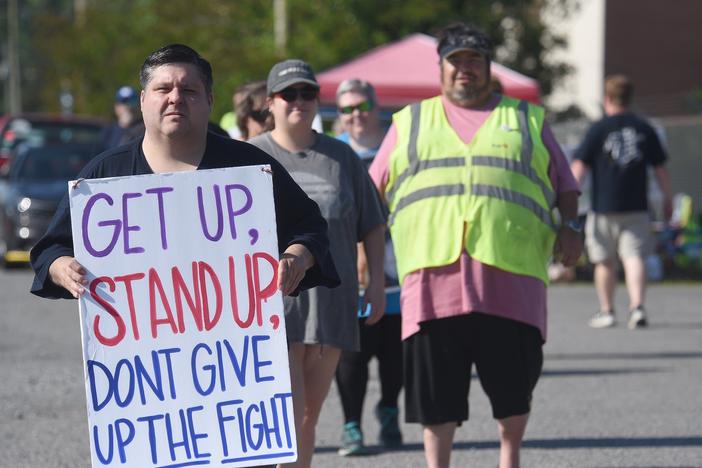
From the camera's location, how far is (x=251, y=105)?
7.13 meters

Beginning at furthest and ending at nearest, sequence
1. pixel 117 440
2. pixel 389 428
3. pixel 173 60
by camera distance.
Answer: pixel 389 428
pixel 173 60
pixel 117 440

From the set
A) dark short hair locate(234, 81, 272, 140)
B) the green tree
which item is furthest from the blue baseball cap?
the green tree

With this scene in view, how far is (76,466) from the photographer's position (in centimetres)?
704

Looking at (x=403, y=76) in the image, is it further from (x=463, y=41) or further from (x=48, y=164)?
(x=463, y=41)

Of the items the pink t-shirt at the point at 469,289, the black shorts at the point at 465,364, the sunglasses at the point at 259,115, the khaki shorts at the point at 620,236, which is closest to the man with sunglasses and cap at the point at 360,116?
the sunglasses at the point at 259,115

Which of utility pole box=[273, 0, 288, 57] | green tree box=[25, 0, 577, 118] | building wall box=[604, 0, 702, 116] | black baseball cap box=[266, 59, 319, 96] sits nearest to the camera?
black baseball cap box=[266, 59, 319, 96]

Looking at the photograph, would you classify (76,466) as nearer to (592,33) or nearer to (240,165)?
(240,165)

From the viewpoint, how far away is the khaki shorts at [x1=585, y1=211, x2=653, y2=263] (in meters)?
12.6

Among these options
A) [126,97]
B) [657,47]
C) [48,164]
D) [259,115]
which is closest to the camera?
[259,115]

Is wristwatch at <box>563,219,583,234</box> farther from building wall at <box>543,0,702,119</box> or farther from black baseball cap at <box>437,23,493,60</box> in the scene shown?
building wall at <box>543,0,702,119</box>

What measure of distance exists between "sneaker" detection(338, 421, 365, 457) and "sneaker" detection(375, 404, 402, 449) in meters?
0.27

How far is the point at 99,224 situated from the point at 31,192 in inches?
578

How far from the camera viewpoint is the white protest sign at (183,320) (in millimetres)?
4250

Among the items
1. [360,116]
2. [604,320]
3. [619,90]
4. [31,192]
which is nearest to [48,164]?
[31,192]
